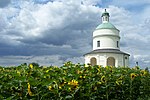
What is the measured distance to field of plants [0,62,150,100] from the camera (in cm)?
362

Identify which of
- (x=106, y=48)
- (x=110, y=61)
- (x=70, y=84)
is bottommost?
(x=70, y=84)

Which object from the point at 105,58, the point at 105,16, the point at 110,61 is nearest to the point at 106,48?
the point at 105,58

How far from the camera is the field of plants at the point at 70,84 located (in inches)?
143

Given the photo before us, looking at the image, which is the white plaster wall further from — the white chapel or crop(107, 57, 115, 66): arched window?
crop(107, 57, 115, 66): arched window

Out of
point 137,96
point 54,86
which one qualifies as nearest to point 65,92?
point 54,86

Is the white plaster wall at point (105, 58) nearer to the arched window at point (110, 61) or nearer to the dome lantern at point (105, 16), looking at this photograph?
the arched window at point (110, 61)

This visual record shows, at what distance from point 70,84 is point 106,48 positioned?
40.5 metres

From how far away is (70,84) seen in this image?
418cm

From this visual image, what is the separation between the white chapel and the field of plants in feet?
114

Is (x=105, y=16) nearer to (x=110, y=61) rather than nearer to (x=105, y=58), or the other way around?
(x=110, y=61)

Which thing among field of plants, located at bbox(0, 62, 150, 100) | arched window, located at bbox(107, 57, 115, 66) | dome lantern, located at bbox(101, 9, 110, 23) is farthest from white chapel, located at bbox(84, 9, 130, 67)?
field of plants, located at bbox(0, 62, 150, 100)

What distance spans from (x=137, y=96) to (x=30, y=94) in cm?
482

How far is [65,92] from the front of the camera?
408cm

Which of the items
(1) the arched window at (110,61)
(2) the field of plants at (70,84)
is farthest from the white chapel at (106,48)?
(2) the field of plants at (70,84)
